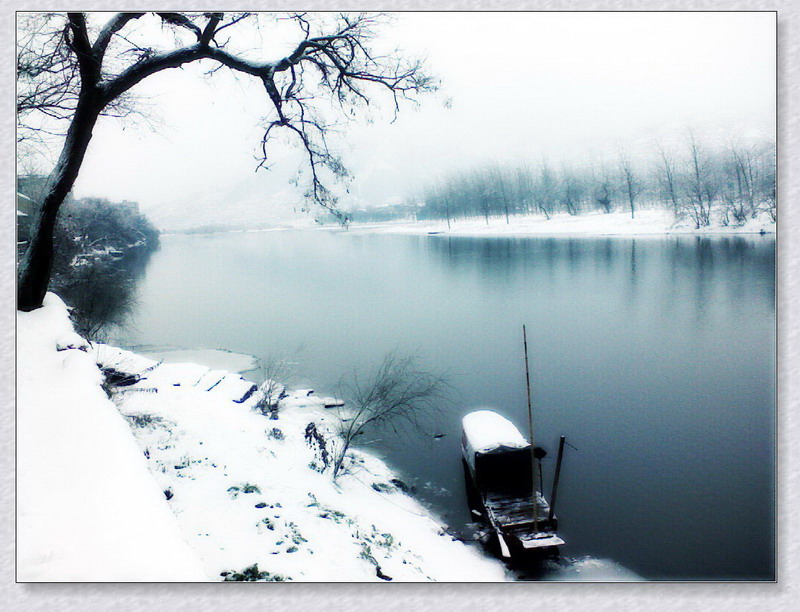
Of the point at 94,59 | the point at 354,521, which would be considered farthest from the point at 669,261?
the point at 94,59

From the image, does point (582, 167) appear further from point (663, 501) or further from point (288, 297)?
point (288, 297)

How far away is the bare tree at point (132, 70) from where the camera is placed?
318cm

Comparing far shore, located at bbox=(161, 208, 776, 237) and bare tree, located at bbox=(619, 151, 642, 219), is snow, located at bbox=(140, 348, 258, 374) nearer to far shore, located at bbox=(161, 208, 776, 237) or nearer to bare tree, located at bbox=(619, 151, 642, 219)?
far shore, located at bbox=(161, 208, 776, 237)

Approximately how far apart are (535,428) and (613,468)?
0.96 m

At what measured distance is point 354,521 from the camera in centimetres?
399

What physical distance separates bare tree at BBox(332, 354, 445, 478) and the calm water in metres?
0.23

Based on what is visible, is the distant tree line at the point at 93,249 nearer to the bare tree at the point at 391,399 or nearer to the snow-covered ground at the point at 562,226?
the snow-covered ground at the point at 562,226

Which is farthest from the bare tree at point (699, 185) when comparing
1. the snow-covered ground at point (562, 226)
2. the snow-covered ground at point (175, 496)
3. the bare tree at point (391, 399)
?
the snow-covered ground at point (175, 496)

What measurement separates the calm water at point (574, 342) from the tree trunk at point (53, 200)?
1013mm

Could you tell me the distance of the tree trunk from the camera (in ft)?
10.7

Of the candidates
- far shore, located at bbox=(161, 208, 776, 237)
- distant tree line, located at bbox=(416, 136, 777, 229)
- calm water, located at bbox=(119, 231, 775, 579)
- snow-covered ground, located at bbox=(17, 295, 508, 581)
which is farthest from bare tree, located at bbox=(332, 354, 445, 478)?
distant tree line, located at bbox=(416, 136, 777, 229)

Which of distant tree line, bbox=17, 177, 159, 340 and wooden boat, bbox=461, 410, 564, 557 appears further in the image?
wooden boat, bbox=461, 410, 564, 557

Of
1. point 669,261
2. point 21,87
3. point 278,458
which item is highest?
point 21,87

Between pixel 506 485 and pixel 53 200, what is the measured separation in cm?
440
